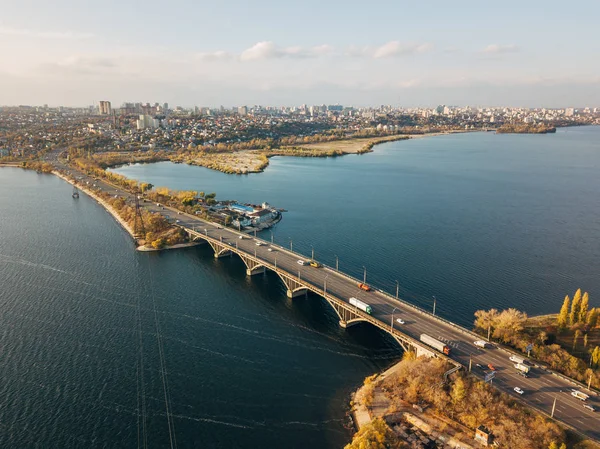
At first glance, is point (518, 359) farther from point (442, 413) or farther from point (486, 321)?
point (442, 413)

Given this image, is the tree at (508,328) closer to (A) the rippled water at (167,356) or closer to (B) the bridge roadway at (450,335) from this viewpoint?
(B) the bridge roadway at (450,335)

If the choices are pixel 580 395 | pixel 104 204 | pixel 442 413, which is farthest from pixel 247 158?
pixel 580 395

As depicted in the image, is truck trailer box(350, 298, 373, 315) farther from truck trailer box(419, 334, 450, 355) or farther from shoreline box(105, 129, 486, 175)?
shoreline box(105, 129, 486, 175)

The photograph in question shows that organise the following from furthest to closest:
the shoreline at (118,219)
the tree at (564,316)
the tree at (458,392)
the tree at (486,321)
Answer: the shoreline at (118,219)
the tree at (564,316)
the tree at (486,321)
the tree at (458,392)

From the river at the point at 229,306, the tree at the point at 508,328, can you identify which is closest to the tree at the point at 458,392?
the river at the point at 229,306

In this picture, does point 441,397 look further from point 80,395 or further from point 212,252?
point 212,252

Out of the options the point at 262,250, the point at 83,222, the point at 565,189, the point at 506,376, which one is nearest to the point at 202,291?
the point at 262,250

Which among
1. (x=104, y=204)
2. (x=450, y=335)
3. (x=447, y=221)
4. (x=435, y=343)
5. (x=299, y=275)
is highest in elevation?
(x=104, y=204)
